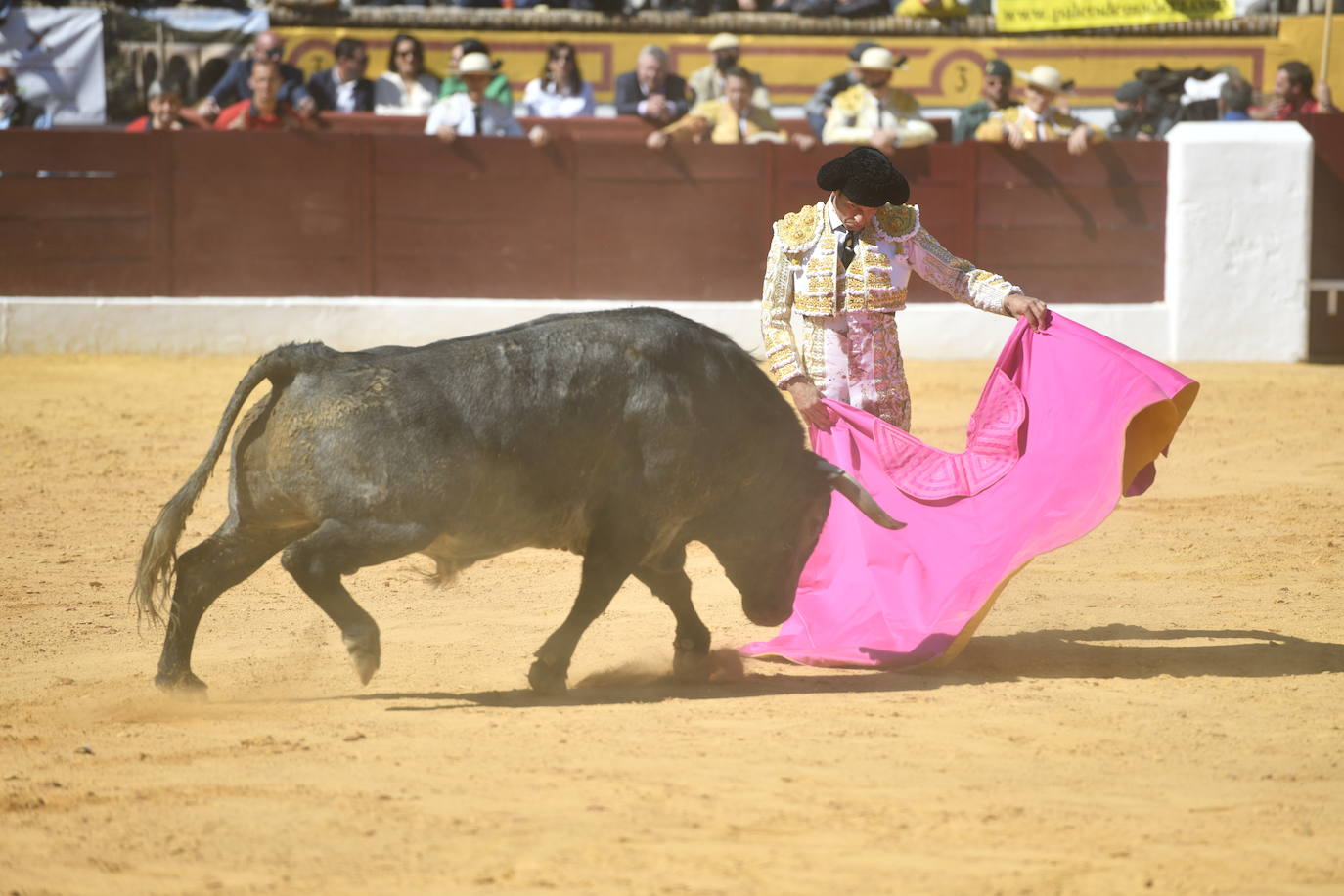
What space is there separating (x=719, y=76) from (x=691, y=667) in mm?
7166

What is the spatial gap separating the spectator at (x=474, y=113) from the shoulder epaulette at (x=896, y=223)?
19.6 ft

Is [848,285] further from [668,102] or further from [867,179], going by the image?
[668,102]

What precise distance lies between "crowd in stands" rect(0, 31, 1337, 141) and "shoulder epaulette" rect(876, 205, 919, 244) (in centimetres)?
558

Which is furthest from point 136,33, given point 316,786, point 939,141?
point 316,786

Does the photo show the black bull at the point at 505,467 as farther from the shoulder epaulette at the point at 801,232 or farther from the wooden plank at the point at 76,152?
the wooden plank at the point at 76,152

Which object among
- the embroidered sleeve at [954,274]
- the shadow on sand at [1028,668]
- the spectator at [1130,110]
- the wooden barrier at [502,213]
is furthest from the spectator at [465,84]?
the shadow on sand at [1028,668]

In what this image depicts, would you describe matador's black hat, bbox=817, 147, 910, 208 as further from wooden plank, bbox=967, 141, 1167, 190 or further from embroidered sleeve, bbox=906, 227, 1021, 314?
wooden plank, bbox=967, 141, 1167, 190

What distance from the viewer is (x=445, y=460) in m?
3.69

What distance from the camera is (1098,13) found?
11.6m

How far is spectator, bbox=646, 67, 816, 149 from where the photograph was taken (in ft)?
33.6

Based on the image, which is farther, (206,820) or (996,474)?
(996,474)

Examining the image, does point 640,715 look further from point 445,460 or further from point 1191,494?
point 1191,494

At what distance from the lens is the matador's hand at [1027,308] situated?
4336 mm

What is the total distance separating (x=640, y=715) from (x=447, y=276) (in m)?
6.87
